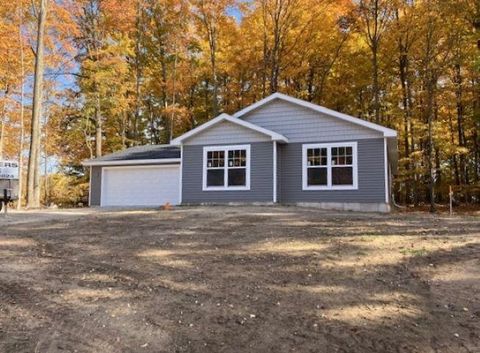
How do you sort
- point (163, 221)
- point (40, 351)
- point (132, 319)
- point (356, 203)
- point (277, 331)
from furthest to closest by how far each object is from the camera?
point (356, 203), point (163, 221), point (132, 319), point (277, 331), point (40, 351)

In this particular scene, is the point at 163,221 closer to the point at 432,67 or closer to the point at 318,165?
the point at 318,165

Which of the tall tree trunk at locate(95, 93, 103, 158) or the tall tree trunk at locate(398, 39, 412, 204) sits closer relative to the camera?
the tall tree trunk at locate(398, 39, 412, 204)

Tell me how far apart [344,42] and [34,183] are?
66.5 feet

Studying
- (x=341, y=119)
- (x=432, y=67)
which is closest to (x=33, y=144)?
(x=341, y=119)

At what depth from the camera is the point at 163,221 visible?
11.0 meters

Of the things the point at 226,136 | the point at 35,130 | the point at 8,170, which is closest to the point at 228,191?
the point at 226,136

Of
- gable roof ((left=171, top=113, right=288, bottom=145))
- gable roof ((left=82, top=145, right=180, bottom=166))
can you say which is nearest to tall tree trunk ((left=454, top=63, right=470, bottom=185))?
gable roof ((left=171, top=113, right=288, bottom=145))

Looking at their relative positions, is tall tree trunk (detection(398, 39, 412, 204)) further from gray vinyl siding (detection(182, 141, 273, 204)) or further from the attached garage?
the attached garage

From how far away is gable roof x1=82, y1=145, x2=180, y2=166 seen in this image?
1972 centimetres

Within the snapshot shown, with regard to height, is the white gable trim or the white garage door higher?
the white gable trim

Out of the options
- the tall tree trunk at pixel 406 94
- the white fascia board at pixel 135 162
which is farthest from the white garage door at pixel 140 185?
the tall tree trunk at pixel 406 94

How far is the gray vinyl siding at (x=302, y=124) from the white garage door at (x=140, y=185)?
4439mm

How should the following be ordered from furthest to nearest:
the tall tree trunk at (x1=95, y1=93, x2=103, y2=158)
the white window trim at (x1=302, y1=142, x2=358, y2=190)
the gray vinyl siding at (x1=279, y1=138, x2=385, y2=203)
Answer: the tall tree trunk at (x1=95, y1=93, x2=103, y2=158)
the white window trim at (x1=302, y1=142, x2=358, y2=190)
the gray vinyl siding at (x1=279, y1=138, x2=385, y2=203)

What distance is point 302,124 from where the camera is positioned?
17.1m
